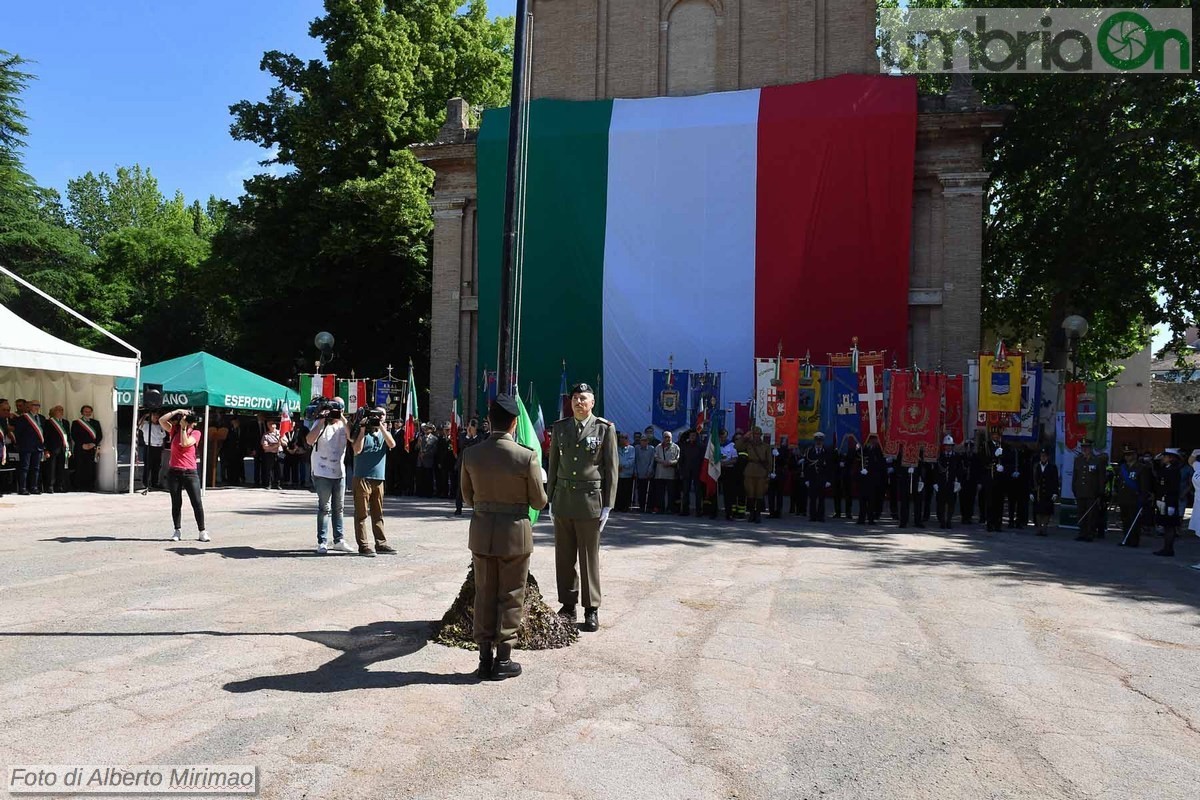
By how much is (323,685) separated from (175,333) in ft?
149

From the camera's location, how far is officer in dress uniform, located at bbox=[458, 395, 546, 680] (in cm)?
607

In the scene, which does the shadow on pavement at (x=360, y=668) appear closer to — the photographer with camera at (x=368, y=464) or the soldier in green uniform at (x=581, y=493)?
the soldier in green uniform at (x=581, y=493)

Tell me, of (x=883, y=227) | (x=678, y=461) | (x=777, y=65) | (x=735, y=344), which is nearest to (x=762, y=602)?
(x=678, y=461)

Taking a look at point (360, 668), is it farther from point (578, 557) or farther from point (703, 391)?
point (703, 391)

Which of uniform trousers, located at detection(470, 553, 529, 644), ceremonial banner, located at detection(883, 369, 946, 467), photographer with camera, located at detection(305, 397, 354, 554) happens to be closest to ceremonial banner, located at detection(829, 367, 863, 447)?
ceremonial banner, located at detection(883, 369, 946, 467)

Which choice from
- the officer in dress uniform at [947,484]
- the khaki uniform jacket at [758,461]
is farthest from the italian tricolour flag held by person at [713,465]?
the officer in dress uniform at [947,484]

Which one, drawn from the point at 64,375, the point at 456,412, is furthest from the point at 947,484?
the point at 64,375

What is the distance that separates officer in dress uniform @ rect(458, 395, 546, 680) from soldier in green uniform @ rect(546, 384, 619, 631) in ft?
3.79

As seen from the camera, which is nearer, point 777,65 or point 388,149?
point 777,65

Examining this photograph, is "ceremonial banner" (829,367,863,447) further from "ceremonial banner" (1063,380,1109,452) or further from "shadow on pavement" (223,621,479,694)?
"shadow on pavement" (223,621,479,694)

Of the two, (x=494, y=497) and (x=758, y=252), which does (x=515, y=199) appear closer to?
(x=494, y=497)

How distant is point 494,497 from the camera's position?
619 cm

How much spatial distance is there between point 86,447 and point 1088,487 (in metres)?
20.3

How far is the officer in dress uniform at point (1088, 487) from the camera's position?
56.3 feet
